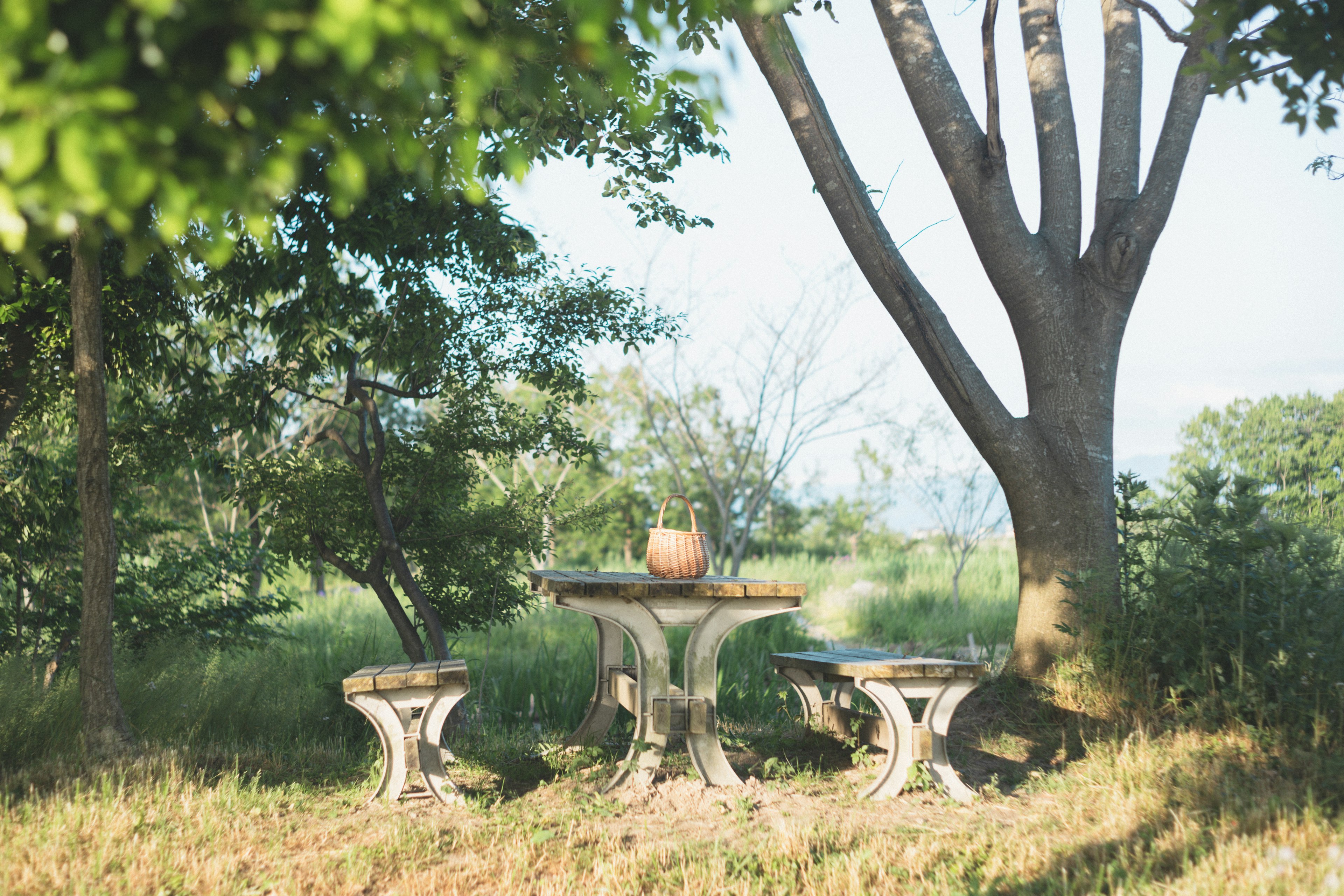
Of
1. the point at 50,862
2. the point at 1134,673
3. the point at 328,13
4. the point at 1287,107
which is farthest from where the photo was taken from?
the point at 1134,673

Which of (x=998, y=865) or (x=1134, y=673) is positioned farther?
(x=1134, y=673)

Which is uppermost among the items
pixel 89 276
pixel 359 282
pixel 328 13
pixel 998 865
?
pixel 359 282

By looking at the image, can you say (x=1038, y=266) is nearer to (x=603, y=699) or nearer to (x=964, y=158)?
(x=964, y=158)

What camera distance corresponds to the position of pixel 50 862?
3098 mm

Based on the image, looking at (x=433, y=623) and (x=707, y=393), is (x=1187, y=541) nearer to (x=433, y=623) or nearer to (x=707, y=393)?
(x=433, y=623)

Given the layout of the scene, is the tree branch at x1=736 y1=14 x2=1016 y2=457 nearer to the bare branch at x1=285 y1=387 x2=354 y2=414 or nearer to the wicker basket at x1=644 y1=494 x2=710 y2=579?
the wicker basket at x1=644 y1=494 x2=710 y2=579

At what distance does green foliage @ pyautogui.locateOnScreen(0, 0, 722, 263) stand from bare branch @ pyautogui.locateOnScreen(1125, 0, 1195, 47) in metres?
4.31

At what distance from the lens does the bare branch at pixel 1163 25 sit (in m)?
5.15

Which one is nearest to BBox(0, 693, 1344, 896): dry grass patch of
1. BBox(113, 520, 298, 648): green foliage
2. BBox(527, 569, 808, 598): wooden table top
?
BBox(527, 569, 808, 598): wooden table top

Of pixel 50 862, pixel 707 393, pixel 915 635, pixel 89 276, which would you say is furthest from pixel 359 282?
pixel 707 393

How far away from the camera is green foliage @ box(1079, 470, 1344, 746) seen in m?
4.09

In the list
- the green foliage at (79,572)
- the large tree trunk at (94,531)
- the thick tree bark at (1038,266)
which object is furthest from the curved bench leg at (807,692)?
the green foliage at (79,572)

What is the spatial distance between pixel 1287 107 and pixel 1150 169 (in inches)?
87.7

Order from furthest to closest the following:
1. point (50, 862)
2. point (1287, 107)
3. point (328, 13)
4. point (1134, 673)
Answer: point (1134, 673)
point (1287, 107)
point (50, 862)
point (328, 13)
